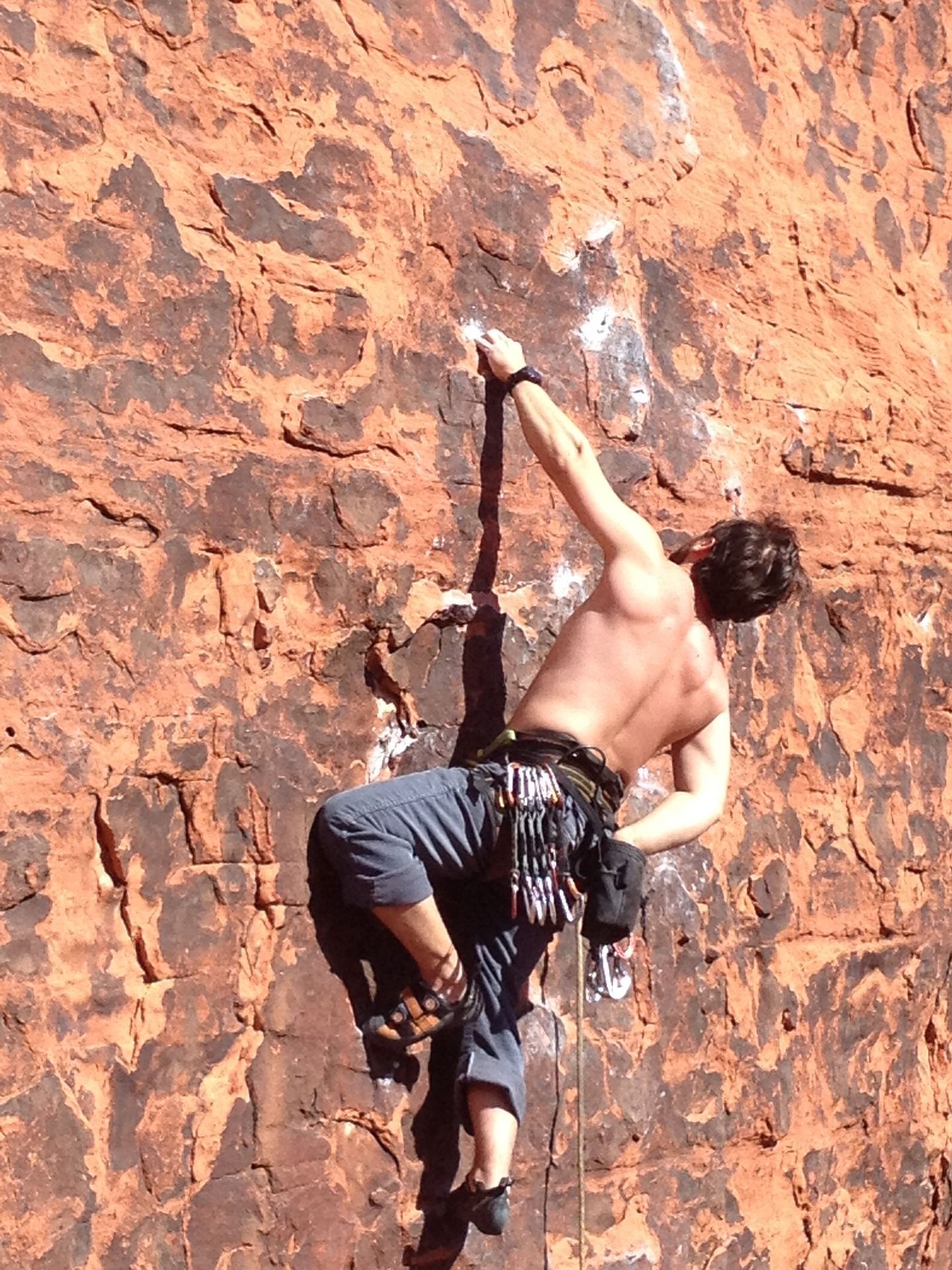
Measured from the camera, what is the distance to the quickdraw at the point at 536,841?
3.19 meters

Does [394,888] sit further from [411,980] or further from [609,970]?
[609,970]

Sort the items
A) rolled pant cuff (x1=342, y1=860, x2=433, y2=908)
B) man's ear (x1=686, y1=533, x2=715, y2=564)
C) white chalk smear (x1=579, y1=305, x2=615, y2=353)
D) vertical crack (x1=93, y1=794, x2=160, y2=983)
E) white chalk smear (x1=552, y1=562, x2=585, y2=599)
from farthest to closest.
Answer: white chalk smear (x1=579, y1=305, x2=615, y2=353) < white chalk smear (x1=552, y1=562, x2=585, y2=599) < man's ear (x1=686, y1=533, x2=715, y2=564) < rolled pant cuff (x1=342, y1=860, x2=433, y2=908) < vertical crack (x1=93, y1=794, x2=160, y2=983)

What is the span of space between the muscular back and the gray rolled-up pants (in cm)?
20

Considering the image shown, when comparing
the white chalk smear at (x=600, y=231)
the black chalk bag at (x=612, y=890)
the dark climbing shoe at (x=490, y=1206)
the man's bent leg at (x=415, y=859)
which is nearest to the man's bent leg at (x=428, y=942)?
the man's bent leg at (x=415, y=859)

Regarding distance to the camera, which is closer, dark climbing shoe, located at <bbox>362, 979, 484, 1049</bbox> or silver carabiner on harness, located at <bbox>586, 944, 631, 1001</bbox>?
dark climbing shoe, located at <bbox>362, 979, 484, 1049</bbox>

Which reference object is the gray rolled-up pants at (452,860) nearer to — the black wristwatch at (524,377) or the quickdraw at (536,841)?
the quickdraw at (536,841)

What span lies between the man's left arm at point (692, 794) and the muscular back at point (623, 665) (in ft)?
0.44

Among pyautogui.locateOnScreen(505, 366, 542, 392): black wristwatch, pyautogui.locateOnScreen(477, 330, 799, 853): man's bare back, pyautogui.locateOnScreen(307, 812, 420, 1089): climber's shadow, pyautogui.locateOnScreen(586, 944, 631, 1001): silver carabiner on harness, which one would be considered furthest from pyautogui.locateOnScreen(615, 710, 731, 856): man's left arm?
pyautogui.locateOnScreen(505, 366, 542, 392): black wristwatch

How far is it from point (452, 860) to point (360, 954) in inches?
12.1

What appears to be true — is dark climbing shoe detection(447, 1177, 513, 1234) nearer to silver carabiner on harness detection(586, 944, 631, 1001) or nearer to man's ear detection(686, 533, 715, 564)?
silver carabiner on harness detection(586, 944, 631, 1001)

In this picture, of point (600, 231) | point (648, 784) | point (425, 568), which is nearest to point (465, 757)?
point (425, 568)

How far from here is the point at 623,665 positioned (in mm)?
3361

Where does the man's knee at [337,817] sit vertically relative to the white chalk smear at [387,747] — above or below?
below

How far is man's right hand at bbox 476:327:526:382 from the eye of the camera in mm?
3648
